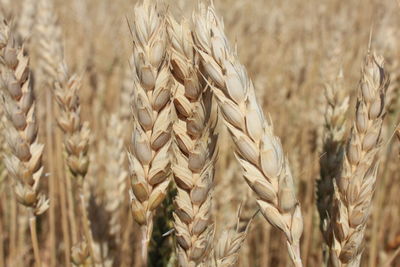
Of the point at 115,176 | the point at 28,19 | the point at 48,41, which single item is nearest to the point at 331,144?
the point at 115,176

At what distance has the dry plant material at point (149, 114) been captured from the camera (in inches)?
22.1

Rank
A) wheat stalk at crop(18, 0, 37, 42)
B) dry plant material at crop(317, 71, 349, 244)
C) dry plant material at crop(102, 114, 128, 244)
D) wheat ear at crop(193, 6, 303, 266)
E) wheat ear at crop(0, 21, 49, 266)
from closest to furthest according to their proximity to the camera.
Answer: wheat ear at crop(193, 6, 303, 266) → wheat ear at crop(0, 21, 49, 266) → dry plant material at crop(317, 71, 349, 244) → dry plant material at crop(102, 114, 128, 244) → wheat stalk at crop(18, 0, 37, 42)

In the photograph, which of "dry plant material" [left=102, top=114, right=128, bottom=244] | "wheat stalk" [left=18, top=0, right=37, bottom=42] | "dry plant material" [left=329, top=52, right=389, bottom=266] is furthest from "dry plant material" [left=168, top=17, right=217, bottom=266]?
"wheat stalk" [left=18, top=0, right=37, bottom=42]

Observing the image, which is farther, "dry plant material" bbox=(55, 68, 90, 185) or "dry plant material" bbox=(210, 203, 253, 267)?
"dry plant material" bbox=(55, 68, 90, 185)

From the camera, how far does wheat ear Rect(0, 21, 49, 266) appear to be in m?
0.75

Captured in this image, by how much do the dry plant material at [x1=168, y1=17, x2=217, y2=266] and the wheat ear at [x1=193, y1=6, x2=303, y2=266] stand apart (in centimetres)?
3

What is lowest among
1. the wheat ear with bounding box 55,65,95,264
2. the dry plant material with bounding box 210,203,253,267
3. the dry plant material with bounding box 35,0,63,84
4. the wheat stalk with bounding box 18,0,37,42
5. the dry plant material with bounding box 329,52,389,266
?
the dry plant material with bounding box 210,203,253,267

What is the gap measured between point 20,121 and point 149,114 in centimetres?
30

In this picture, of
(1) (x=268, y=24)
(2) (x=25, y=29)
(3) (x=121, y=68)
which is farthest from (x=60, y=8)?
(2) (x=25, y=29)

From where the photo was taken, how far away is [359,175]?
24.3 inches

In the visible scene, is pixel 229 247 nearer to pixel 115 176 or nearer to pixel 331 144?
pixel 331 144

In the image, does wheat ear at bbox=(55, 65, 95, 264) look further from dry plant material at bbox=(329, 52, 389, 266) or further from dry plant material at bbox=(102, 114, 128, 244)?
dry plant material at bbox=(329, 52, 389, 266)

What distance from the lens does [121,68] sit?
2.51 metres

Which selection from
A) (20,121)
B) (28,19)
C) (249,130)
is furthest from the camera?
(28,19)
